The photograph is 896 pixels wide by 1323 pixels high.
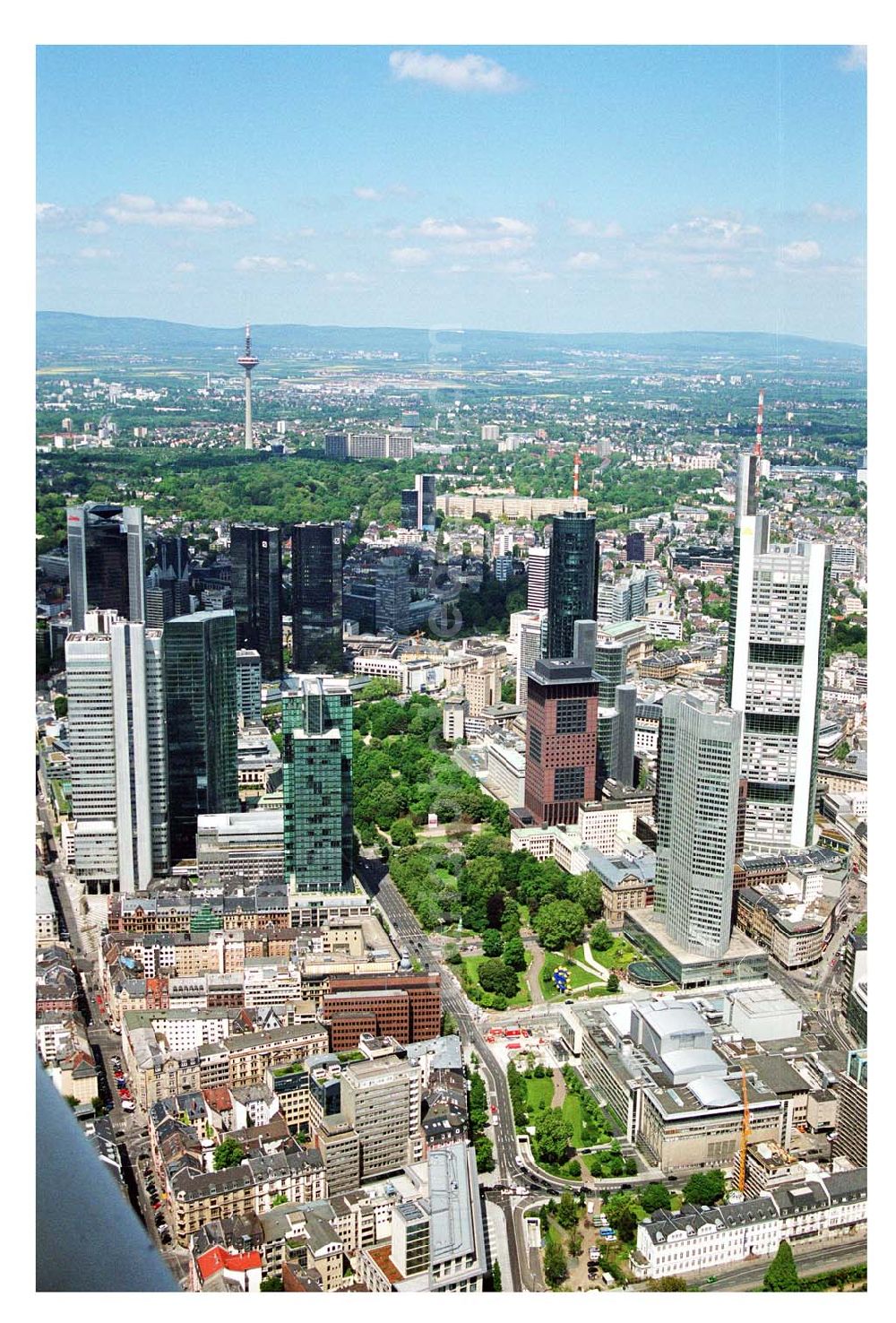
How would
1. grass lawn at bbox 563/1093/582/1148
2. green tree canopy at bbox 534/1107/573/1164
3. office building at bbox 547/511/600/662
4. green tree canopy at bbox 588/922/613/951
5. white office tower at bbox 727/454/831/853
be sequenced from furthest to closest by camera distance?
office building at bbox 547/511/600/662 < white office tower at bbox 727/454/831/853 < green tree canopy at bbox 588/922/613/951 < grass lawn at bbox 563/1093/582/1148 < green tree canopy at bbox 534/1107/573/1164

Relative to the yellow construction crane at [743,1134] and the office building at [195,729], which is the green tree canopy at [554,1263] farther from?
the office building at [195,729]

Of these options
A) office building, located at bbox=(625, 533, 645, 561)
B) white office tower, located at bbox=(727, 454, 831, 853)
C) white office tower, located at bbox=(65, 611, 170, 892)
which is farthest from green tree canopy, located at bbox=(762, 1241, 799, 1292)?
office building, located at bbox=(625, 533, 645, 561)

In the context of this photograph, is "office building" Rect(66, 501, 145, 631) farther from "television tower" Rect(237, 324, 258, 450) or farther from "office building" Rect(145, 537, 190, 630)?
"television tower" Rect(237, 324, 258, 450)

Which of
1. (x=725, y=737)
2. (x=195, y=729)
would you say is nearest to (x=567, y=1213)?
(x=725, y=737)
